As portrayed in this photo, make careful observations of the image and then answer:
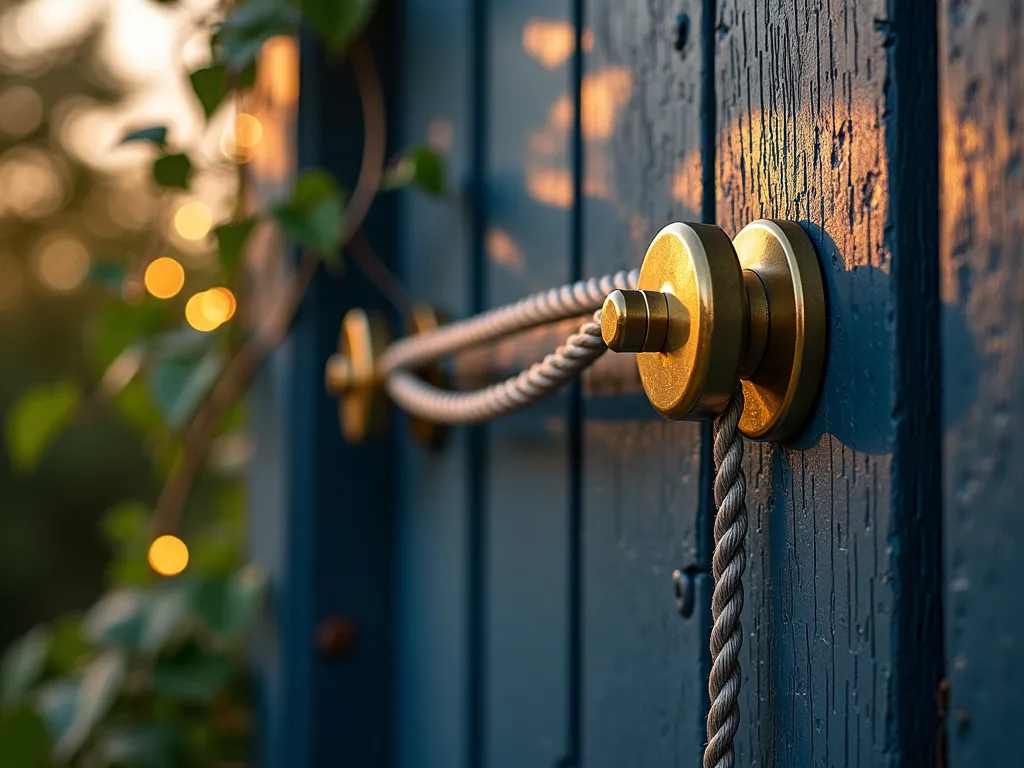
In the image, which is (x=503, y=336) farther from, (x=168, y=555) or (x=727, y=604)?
(x=168, y=555)

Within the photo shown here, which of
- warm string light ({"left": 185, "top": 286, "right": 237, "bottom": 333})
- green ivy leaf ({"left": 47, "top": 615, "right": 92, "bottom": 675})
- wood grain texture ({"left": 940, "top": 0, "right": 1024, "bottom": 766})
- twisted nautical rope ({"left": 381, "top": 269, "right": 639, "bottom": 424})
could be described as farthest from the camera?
green ivy leaf ({"left": 47, "top": 615, "right": 92, "bottom": 675})

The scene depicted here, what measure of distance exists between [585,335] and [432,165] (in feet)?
0.94

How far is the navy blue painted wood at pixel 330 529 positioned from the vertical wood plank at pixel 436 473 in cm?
2

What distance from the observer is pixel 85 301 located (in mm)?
3543

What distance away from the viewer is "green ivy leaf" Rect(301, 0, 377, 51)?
1.87ft

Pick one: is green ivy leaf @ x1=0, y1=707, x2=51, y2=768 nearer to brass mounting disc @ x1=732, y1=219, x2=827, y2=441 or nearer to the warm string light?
the warm string light

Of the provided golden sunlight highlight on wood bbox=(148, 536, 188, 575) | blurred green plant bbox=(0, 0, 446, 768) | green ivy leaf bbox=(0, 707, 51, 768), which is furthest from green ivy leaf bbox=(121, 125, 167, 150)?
green ivy leaf bbox=(0, 707, 51, 768)

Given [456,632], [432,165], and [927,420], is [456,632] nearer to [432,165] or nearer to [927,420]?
[432,165]

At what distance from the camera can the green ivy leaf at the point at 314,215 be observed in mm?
577

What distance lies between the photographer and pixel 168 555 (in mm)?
820

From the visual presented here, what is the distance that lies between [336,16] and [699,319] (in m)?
0.42

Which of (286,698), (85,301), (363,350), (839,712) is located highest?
(85,301)

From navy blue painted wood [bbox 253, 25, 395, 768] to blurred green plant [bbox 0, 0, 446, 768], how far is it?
20mm

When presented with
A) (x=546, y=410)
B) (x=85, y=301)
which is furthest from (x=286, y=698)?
(x=85, y=301)
